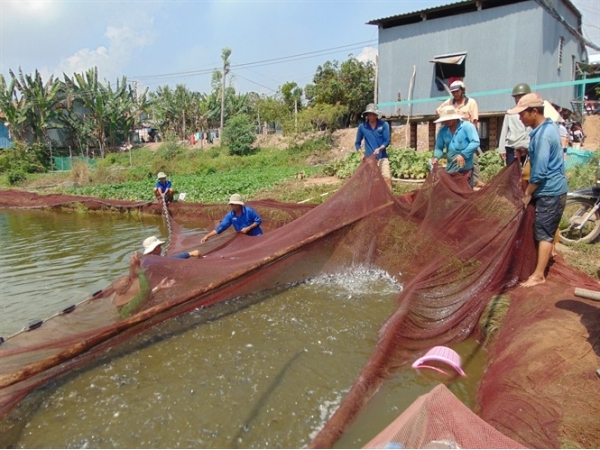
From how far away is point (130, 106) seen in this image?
27.9 meters

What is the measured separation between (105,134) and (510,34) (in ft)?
78.8

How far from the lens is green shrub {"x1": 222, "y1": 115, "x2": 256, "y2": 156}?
24.8 meters

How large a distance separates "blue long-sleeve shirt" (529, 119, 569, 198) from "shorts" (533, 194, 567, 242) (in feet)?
0.21

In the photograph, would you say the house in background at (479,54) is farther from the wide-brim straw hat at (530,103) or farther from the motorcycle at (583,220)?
the wide-brim straw hat at (530,103)

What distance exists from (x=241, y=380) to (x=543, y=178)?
2.93m

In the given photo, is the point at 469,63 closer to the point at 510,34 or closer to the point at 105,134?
the point at 510,34

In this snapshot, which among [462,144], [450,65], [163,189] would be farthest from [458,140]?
[450,65]

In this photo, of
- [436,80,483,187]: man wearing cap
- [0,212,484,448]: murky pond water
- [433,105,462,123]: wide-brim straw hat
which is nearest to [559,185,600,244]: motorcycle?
[436,80,483,187]: man wearing cap

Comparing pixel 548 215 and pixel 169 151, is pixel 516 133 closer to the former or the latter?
pixel 548 215

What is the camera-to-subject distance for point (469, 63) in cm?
1511

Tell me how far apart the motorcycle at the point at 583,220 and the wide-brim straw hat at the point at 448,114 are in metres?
1.75

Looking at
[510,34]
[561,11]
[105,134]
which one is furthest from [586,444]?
[105,134]

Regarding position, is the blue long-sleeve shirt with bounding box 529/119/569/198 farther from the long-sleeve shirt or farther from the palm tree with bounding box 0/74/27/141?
the palm tree with bounding box 0/74/27/141

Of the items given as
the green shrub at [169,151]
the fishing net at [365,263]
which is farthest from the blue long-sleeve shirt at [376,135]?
the green shrub at [169,151]
